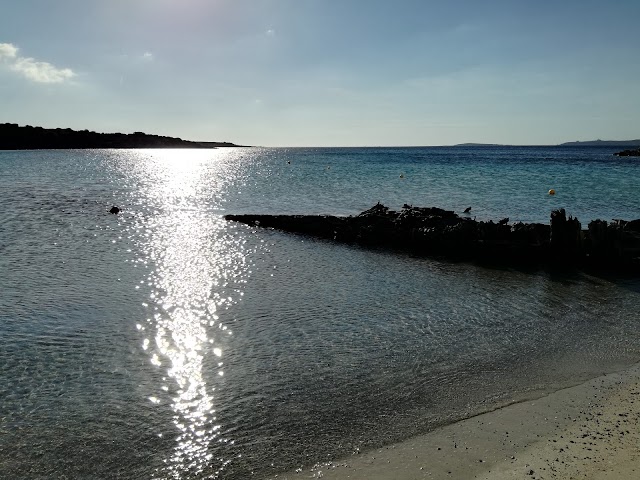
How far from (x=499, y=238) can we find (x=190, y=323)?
1532 cm

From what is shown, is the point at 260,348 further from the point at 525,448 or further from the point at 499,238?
the point at 499,238

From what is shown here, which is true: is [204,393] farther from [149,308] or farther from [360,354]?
[149,308]

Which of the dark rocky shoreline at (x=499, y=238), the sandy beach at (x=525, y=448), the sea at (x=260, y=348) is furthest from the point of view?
the dark rocky shoreline at (x=499, y=238)

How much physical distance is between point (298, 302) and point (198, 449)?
8.14 metres

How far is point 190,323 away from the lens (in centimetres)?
1394

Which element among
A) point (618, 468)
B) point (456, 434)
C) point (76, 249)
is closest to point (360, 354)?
point (456, 434)

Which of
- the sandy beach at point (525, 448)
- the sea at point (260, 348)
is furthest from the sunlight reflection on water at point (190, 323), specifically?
the sandy beach at point (525, 448)

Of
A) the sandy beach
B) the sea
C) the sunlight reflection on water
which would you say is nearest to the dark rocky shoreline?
the sea

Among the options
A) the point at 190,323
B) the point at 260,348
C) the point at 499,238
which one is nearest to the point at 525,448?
the point at 260,348

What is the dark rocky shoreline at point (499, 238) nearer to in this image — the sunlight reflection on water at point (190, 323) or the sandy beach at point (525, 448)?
the sunlight reflection on water at point (190, 323)

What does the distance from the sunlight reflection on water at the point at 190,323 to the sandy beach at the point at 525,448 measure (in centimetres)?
179

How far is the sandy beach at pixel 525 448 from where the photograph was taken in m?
7.21

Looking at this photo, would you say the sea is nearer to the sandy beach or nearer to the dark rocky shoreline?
the sandy beach

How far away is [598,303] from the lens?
15.9 metres
